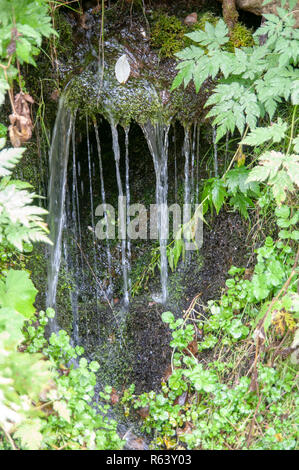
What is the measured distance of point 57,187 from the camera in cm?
312

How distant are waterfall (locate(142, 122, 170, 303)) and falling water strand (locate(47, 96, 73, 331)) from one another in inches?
22.1

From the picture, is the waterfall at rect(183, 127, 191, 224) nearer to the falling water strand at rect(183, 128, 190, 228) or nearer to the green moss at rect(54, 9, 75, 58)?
the falling water strand at rect(183, 128, 190, 228)

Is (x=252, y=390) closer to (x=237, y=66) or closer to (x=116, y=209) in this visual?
(x=237, y=66)

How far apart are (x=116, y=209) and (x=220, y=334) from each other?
159 cm

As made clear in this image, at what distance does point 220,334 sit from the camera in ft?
8.54

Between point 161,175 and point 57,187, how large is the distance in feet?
2.49

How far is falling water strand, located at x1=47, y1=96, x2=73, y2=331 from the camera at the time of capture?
2.96 metres

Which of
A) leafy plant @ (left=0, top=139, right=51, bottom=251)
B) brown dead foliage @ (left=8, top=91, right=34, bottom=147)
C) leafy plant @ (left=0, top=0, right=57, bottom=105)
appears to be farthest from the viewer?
brown dead foliage @ (left=8, top=91, right=34, bottom=147)

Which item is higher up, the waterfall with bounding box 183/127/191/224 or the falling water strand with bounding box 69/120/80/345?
the waterfall with bounding box 183/127/191/224

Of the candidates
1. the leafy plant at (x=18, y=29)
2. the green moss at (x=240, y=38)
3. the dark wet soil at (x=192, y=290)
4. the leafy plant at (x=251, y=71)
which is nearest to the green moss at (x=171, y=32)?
the green moss at (x=240, y=38)

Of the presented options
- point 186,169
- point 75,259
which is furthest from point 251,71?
point 75,259

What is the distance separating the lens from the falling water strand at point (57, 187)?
2.96 metres

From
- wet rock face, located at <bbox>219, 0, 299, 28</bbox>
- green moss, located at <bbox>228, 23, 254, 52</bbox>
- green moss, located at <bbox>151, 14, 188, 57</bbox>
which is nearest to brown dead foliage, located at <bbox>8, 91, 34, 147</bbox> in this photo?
green moss, located at <bbox>151, 14, 188, 57</bbox>
